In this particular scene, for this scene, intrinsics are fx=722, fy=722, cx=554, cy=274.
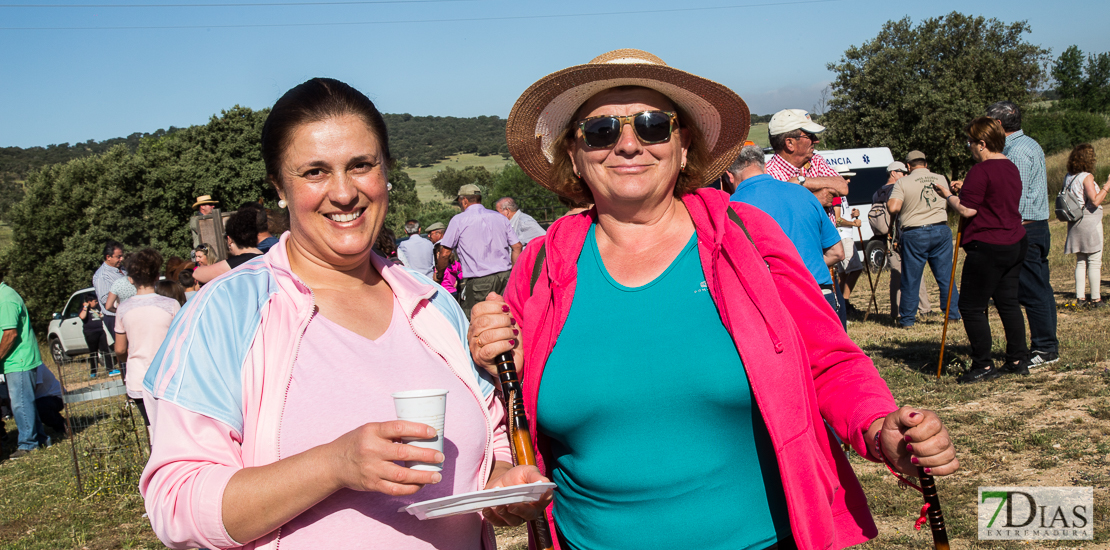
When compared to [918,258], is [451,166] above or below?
above

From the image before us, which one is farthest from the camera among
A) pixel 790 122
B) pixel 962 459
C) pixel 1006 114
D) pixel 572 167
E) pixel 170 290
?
pixel 170 290

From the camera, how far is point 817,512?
186 centimetres

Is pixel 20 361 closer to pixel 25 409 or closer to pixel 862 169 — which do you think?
pixel 25 409

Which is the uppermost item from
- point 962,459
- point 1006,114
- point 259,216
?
point 1006,114

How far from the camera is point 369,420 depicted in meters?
1.62

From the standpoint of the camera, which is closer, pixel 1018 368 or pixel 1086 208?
pixel 1018 368

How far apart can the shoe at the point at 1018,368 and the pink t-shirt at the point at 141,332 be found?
7474 mm

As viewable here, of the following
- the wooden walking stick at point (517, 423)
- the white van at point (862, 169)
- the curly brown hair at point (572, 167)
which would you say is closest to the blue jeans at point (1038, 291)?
the curly brown hair at point (572, 167)

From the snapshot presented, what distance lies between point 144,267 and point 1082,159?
35.4ft

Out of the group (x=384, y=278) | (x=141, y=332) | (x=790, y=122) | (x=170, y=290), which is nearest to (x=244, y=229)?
(x=141, y=332)

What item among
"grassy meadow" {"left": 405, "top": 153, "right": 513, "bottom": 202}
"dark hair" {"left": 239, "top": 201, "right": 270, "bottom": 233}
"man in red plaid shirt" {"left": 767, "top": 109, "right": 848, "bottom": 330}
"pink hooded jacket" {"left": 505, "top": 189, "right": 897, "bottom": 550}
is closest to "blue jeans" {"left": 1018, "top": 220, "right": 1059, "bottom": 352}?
"man in red plaid shirt" {"left": 767, "top": 109, "right": 848, "bottom": 330}

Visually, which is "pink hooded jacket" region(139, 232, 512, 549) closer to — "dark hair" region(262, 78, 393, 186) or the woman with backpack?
"dark hair" region(262, 78, 393, 186)

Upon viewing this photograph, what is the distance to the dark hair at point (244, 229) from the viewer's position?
20.2ft

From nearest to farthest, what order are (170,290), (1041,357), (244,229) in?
(244,229) → (1041,357) → (170,290)
